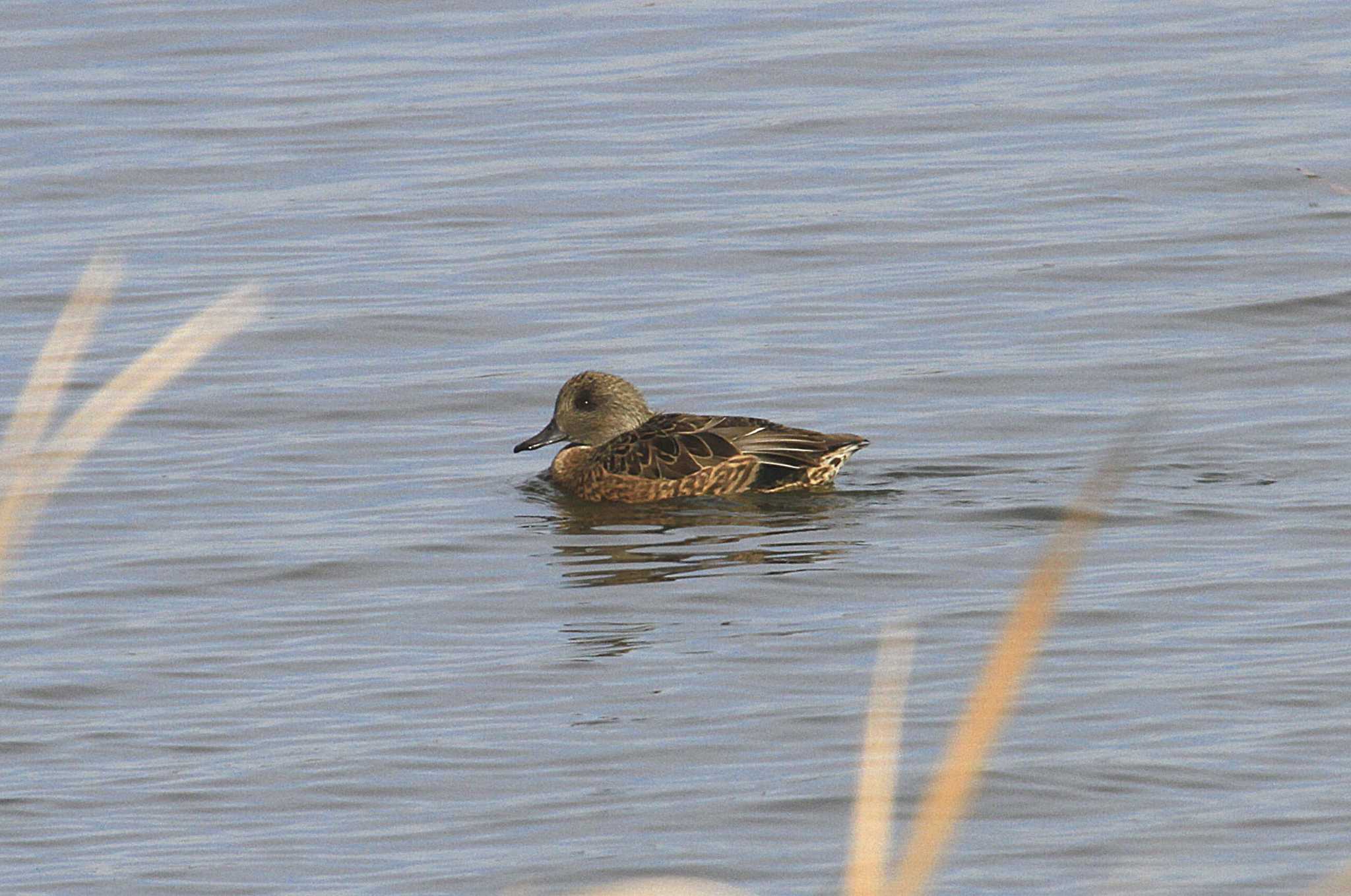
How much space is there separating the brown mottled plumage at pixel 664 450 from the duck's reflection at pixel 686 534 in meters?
0.08

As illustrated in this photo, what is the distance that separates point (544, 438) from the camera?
37.4 ft

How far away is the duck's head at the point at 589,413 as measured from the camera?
11.4 metres

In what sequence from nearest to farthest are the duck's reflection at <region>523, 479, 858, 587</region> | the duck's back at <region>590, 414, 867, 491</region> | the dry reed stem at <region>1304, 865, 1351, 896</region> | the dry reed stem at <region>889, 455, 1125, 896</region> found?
1. the dry reed stem at <region>889, 455, 1125, 896</region>
2. the dry reed stem at <region>1304, 865, 1351, 896</region>
3. the duck's reflection at <region>523, 479, 858, 587</region>
4. the duck's back at <region>590, 414, 867, 491</region>

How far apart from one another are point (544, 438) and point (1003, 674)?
9749mm

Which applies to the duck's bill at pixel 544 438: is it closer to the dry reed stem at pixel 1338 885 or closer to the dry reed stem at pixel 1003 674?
the dry reed stem at pixel 1338 885

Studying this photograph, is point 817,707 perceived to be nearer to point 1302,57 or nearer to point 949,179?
point 949,179

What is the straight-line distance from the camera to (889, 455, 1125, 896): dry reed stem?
5.47ft

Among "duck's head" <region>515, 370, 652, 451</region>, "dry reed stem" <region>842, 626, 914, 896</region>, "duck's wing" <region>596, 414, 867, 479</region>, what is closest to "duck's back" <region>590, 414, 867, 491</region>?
"duck's wing" <region>596, 414, 867, 479</region>

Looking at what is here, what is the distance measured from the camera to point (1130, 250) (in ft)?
49.3

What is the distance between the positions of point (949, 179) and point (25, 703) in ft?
35.6

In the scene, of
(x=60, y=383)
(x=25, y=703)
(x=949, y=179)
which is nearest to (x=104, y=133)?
(x=949, y=179)

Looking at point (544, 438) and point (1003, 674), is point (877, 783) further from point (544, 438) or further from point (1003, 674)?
point (544, 438)

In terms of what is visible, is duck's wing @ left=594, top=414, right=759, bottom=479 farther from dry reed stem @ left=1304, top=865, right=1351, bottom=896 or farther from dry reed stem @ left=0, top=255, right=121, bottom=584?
dry reed stem @ left=1304, top=865, right=1351, bottom=896

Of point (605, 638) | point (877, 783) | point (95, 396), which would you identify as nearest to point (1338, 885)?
point (877, 783)
